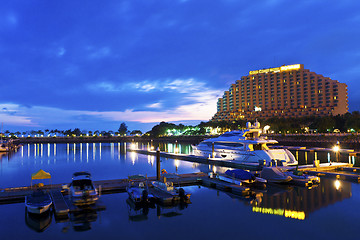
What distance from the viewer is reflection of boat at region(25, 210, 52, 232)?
60.1ft

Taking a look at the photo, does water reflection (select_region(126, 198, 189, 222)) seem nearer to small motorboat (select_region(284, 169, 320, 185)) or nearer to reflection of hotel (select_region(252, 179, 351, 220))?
reflection of hotel (select_region(252, 179, 351, 220))

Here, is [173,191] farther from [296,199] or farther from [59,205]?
[296,199]

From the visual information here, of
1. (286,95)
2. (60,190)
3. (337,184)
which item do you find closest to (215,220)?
(60,190)

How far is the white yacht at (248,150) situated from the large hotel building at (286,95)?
11829cm

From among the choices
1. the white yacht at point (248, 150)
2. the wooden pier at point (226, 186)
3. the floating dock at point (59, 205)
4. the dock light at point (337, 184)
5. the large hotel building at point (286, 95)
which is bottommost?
the dock light at point (337, 184)

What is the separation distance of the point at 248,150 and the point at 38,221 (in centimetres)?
3252

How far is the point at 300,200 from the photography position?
24.1 metres

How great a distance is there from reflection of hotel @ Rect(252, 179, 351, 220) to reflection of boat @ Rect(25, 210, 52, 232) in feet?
51.3

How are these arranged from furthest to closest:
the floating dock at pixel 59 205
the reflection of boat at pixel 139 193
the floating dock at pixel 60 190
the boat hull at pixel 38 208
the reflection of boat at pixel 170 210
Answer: the reflection of boat at pixel 139 193 < the floating dock at pixel 60 190 < the reflection of boat at pixel 170 210 < the boat hull at pixel 38 208 < the floating dock at pixel 59 205

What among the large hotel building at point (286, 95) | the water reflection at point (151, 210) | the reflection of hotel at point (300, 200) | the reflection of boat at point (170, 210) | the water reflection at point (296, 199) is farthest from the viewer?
the large hotel building at point (286, 95)

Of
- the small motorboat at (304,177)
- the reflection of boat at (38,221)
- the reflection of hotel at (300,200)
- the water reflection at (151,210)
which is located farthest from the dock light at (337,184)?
the reflection of boat at (38,221)

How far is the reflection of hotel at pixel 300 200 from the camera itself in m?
21.3

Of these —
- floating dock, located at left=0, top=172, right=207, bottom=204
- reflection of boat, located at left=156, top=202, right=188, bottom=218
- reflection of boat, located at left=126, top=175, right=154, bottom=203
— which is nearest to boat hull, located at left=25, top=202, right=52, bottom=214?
floating dock, located at left=0, top=172, right=207, bottom=204

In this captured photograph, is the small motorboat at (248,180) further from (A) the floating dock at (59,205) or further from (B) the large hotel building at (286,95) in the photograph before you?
(B) the large hotel building at (286,95)
